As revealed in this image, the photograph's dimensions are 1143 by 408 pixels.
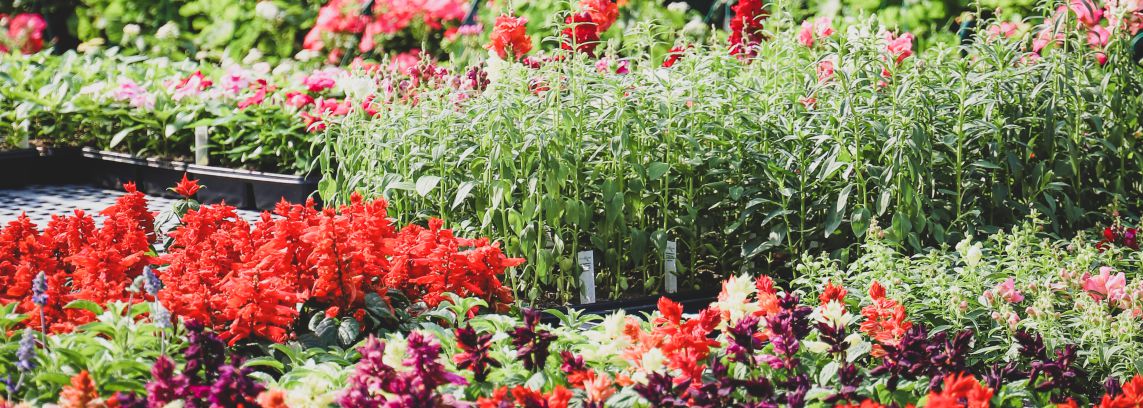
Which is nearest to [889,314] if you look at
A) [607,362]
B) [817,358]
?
[817,358]

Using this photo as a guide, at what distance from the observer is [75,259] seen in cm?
298

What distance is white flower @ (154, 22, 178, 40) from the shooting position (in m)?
8.24

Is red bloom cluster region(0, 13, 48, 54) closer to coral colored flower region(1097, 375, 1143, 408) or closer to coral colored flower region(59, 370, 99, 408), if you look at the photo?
coral colored flower region(59, 370, 99, 408)

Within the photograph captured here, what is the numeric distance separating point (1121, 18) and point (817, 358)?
2.20m

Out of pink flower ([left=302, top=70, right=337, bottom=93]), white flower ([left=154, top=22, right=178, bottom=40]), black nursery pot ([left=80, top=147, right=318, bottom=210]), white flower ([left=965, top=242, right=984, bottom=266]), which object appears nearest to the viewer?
white flower ([left=965, top=242, right=984, bottom=266])

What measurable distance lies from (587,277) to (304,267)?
1.08 metres

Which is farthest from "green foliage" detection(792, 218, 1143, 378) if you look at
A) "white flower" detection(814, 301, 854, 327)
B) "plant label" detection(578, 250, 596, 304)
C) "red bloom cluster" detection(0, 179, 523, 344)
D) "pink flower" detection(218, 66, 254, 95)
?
"pink flower" detection(218, 66, 254, 95)

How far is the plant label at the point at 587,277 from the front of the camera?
3715 millimetres

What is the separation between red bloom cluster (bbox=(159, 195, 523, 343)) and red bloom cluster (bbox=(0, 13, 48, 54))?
5849 millimetres

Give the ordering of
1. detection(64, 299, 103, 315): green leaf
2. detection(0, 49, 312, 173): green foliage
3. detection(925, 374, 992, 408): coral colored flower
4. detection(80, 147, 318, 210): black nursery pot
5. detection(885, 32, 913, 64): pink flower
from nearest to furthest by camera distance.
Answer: detection(925, 374, 992, 408): coral colored flower < detection(64, 299, 103, 315): green leaf < detection(885, 32, 913, 64): pink flower < detection(80, 147, 318, 210): black nursery pot < detection(0, 49, 312, 173): green foliage

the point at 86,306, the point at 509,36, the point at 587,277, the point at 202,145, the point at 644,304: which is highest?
the point at 509,36

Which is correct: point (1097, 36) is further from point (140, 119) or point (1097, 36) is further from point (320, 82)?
point (140, 119)

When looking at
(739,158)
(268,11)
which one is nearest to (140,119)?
(268,11)

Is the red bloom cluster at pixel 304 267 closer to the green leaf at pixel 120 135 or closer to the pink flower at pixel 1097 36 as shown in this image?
the pink flower at pixel 1097 36
